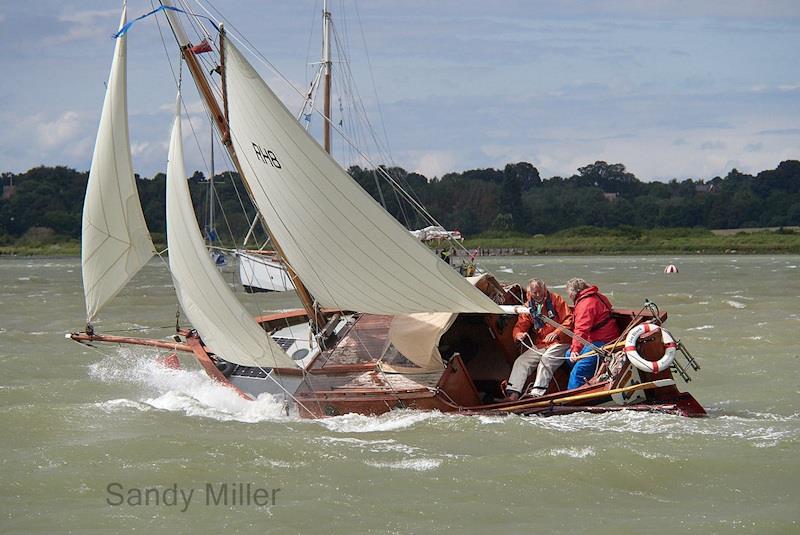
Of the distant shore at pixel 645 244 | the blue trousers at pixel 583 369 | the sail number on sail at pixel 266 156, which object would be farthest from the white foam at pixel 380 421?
the distant shore at pixel 645 244

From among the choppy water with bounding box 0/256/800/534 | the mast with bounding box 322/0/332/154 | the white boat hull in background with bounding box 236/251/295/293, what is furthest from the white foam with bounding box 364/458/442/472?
the white boat hull in background with bounding box 236/251/295/293

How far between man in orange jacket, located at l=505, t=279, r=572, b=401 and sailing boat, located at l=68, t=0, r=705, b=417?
0.27m

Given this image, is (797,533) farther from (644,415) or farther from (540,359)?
(540,359)

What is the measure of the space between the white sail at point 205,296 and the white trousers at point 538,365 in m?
2.86

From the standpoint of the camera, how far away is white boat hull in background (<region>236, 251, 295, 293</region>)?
44344 millimetres

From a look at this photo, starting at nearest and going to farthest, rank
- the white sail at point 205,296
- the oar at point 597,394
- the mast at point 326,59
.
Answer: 1. the oar at point 597,394
2. the white sail at point 205,296
3. the mast at point 326,59

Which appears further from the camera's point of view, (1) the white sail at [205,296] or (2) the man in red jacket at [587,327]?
(1) the white sail at [205,296]

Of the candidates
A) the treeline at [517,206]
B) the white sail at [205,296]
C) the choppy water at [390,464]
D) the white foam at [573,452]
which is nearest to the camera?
the choppy water at [390,464]

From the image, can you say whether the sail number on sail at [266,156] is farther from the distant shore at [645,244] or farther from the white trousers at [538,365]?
the distant shore at [645,244]

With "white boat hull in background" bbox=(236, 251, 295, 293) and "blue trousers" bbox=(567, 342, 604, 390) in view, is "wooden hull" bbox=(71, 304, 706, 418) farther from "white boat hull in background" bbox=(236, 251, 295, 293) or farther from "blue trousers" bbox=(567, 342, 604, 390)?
"white boat hull in background" bbox=(236, 251, 295, 293)

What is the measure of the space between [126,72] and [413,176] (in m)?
124

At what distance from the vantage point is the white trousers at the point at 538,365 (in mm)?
14742

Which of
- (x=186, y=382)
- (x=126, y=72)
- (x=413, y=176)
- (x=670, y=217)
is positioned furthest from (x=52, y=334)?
(x=670, y=217)

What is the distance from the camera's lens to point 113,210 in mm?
15992
